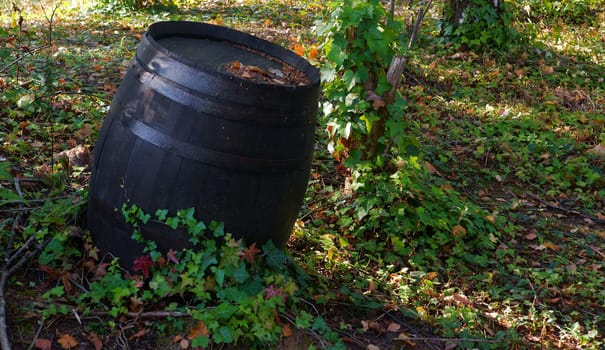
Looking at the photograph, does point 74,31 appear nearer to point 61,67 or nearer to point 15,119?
point 61,67

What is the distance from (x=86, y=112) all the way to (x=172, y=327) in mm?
2755

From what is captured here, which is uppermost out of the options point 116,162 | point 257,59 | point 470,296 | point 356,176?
point 257,59

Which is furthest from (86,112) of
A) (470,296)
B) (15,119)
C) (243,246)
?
(470,296)

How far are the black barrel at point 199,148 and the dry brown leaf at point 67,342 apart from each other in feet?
1.54

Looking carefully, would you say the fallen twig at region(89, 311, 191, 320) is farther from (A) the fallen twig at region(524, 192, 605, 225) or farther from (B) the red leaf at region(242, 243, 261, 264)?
(A) the fallen twig at region(524, 192, 605, 225)

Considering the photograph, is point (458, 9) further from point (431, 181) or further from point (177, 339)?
point (177, 339)

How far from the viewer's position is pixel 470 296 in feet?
13.1

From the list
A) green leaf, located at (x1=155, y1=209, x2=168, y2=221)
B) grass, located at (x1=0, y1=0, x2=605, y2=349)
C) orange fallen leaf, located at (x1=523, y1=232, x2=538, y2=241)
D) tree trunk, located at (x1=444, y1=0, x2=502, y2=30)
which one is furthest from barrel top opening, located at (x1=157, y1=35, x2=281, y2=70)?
tree trunk, located at (x1=444, y1=0, x2=502, y2=30)

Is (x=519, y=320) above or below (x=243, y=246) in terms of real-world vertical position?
below

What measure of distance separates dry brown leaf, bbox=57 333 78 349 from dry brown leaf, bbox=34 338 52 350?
0.05 metres

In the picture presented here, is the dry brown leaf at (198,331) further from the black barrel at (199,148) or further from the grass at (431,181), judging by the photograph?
the black barrel at (199,148)

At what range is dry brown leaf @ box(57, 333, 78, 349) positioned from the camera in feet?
8.73

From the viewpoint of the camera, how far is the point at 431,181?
5148mm

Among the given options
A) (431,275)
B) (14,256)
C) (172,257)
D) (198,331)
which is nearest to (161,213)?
(172,257)
